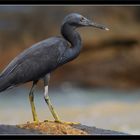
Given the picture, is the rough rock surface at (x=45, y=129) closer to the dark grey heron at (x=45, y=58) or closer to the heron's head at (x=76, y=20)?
the dark grey heron at (x=45, y=58)

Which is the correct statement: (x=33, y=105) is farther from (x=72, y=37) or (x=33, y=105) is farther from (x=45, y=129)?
(x=72, y=37)

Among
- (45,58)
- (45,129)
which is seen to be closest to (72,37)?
(45,58)

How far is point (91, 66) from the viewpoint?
7.26 m

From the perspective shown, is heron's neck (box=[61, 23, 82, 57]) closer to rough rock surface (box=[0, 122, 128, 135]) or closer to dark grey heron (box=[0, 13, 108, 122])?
dark grey heron (box=[0, 13, 108, 122])

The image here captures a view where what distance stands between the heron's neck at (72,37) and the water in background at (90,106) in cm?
57

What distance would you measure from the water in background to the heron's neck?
570 mm

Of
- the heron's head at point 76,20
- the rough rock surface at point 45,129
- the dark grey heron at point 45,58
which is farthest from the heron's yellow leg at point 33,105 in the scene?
the heron's head at point 76,20

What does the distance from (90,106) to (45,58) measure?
0.93m

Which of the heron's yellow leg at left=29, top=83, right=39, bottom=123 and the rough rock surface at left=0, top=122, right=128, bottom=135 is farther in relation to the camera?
the heron's yellow leg at left=29, top=83, right=39, bottom=123

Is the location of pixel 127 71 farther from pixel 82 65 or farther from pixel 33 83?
pixel 33 83

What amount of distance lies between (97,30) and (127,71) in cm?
57

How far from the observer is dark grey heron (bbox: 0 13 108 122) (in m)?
6.62

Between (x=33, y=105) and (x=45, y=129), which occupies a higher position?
(x=33, y=105)

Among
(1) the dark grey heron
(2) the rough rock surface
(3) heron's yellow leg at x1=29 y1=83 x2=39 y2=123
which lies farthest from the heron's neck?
(2) the rough rock surface
